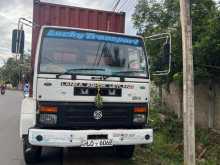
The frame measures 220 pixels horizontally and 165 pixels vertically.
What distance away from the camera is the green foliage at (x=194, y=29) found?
412 inches

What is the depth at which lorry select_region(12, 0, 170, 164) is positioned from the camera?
5.92 m

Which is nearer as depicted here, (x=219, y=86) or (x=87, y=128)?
(x=87, y=128)

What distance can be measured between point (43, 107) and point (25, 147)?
4.18ft

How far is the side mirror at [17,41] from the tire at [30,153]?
5.93 ft

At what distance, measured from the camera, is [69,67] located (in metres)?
6.11

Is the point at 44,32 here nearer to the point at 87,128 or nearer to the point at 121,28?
the point at 87,128

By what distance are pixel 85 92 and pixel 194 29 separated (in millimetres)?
6662

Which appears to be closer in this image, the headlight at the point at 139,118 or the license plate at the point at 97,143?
the license plate at the point at 97,143

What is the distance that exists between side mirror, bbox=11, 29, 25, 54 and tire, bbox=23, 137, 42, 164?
1807 millimetres

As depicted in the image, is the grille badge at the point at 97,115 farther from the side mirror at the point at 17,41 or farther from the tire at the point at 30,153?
the side mirror at the point at 17,41

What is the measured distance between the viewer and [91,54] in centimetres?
638

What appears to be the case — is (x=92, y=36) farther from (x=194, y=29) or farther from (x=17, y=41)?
(x=194, y=29)

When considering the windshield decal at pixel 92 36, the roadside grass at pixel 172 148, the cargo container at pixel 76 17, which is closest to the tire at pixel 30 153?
the roadside grass at pixel 172 148

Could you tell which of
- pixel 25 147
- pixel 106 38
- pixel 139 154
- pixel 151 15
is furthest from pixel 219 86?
pixel 25 147
